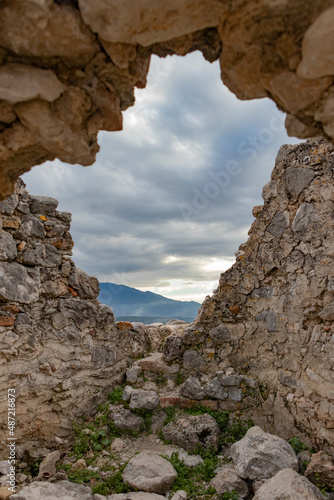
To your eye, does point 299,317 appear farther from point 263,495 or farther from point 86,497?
point 86,497

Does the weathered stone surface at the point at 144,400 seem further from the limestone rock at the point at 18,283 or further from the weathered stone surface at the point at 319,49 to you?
the weathered stone surface at the point at 319,49

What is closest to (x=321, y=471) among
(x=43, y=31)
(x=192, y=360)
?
(x=192, y=360)

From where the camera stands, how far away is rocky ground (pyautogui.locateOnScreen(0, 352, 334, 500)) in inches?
113

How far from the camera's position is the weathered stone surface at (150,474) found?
3.05m

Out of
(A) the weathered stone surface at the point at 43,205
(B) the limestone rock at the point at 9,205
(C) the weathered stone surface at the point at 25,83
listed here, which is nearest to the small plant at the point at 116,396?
(A) the weathered stone surface at the point at 43,205

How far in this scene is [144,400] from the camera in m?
4.22

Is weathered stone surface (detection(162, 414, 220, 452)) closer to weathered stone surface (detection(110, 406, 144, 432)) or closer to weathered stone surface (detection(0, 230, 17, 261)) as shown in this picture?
weathered stone surface (detection(110, 406, 144, 432))

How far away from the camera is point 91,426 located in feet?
12.9

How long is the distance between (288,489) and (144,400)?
86.0 inches

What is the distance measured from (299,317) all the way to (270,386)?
108 centimetres

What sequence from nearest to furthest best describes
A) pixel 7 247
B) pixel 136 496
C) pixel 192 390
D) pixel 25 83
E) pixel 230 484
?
pixel 25 83, pixel 136 496, pixel 230 484, pixel 7 247, pixel 192 390

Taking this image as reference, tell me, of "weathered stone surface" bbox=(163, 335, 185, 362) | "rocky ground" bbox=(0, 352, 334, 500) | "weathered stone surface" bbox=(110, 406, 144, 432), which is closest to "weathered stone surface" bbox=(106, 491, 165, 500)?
"rocky ground" bbox=(0, 352, 334, 500)

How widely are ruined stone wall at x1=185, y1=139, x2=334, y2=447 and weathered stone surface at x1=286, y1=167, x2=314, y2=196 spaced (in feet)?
0.04

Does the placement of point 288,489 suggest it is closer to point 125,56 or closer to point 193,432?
point 193,432
